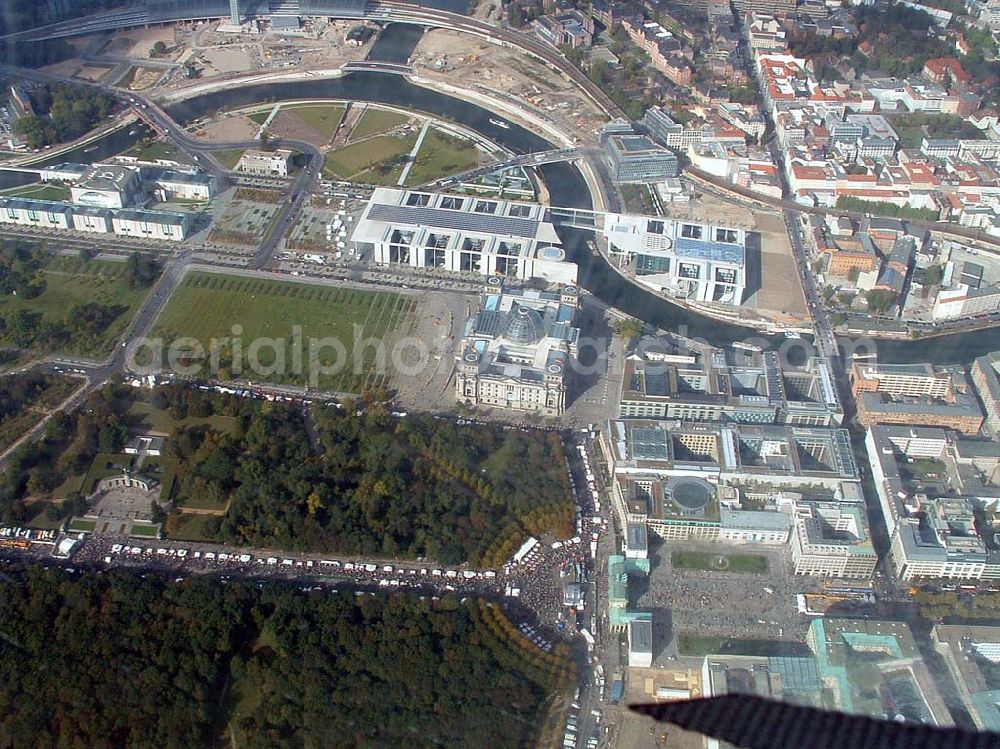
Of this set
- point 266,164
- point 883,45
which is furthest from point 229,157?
point 883,45

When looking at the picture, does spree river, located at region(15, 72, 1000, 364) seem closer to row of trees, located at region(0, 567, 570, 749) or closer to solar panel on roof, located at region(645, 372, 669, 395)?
solar panel on roof, located at region(645, 372, 669, 395)

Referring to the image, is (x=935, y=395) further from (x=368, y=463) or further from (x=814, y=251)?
(x=368, y=463)

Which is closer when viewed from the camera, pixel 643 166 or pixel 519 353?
pixel 519 353

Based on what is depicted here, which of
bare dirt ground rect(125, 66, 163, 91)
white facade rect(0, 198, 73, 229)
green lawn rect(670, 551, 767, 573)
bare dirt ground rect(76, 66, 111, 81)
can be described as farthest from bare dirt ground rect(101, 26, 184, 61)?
green lawn rect(670, 551, 767, 573)

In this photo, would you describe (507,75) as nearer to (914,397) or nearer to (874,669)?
(914,397)

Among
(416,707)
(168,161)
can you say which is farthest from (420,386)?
(168,161)

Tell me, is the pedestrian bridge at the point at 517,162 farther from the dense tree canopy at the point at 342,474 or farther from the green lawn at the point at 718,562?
the green lawn at the point at 718,562
